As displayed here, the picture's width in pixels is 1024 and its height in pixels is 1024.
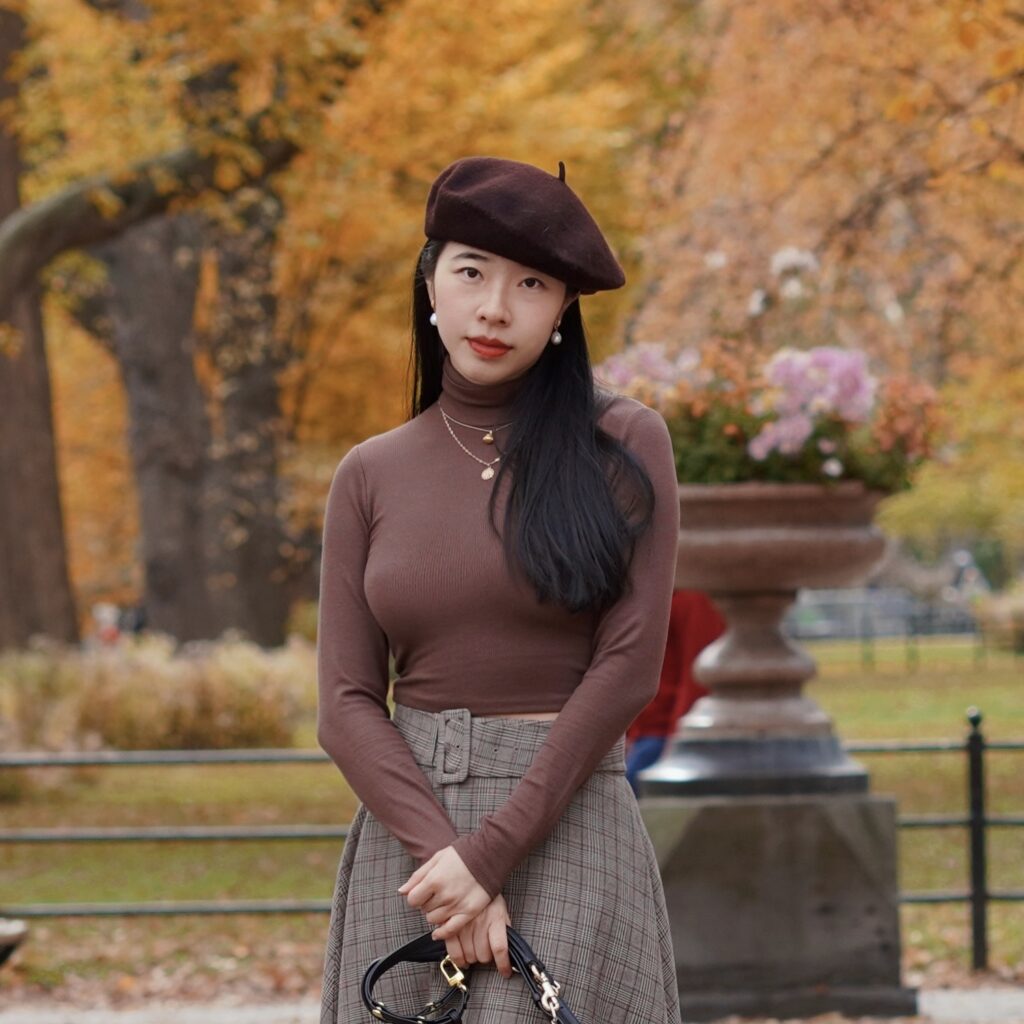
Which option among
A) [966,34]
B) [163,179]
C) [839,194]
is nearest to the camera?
[966,34]

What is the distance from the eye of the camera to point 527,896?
9.85 ft

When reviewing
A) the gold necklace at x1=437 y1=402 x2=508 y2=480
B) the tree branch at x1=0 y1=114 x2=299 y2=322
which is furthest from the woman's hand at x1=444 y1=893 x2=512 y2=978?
the tree branch at x1=0 y1=114 x2=299 y2=322

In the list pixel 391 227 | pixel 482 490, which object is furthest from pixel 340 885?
pixel 391 227

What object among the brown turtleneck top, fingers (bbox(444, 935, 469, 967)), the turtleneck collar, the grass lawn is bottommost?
the grass lawn

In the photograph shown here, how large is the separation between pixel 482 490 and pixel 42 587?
15217 mm

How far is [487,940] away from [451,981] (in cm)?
9

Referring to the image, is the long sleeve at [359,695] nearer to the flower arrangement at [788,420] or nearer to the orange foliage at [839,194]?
the flower arrangement at [788,420]

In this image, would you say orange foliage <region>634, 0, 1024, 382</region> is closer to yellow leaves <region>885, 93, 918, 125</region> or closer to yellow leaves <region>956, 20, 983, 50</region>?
yellow leaves <region>885, 93, 918, 125</region>

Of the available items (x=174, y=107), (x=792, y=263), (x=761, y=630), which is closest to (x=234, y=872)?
(x=174, y=107)

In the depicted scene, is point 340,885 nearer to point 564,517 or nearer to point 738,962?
point 564,517

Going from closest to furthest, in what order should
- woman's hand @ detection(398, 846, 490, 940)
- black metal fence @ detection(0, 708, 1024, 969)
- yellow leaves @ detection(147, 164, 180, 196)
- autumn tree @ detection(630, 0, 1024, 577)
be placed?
woman's hand @ detection(398, 846, 490, 940)
black metal fence @ detection(0, 708, 1024, 969)
yellow leaves @ detection(147, 164, 180, 196)
autumn tree @ detection(630, 0, 1024, 577)

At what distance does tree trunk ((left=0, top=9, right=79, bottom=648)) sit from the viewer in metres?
17.5

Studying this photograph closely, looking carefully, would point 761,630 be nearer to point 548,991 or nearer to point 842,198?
point 548,991

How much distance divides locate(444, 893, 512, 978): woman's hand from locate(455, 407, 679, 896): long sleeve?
4 centimetres
